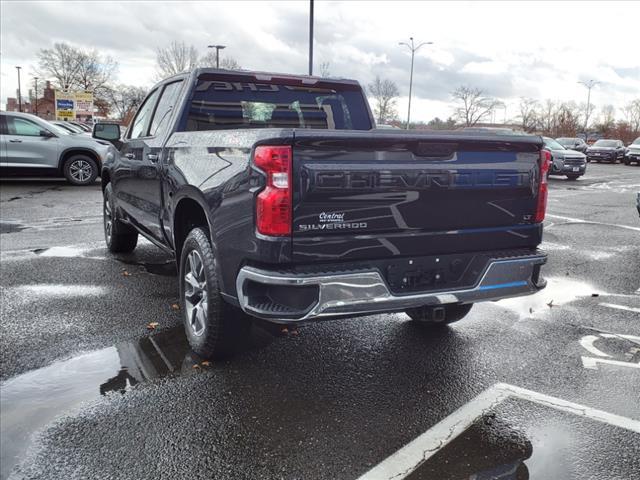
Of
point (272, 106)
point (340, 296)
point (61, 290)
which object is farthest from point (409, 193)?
point (61, 290)

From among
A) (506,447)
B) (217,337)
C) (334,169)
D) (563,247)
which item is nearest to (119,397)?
(217,337)

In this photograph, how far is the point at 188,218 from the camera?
425cm

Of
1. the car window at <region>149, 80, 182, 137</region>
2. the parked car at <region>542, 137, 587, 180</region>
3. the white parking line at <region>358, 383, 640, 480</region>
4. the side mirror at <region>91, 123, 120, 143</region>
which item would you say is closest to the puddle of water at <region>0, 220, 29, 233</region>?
the side mirror at <region>91, 123, 120, 143</region>

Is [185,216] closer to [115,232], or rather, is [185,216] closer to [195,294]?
[195,294]

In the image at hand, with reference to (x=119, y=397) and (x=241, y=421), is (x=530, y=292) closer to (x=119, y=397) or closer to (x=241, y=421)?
(x=241, y=421)

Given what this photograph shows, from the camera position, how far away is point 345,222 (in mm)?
3090

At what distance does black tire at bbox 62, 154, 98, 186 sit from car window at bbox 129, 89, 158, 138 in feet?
30.9

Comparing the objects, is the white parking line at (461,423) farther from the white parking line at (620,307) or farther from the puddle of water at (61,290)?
the puddle of water at (61,290)

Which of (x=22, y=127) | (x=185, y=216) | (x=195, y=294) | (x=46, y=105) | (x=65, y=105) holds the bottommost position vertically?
(x=195, y=294)

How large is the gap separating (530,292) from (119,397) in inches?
103

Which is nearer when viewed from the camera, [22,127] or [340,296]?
[340,296]

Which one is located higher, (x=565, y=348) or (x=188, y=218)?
(x=188, y=218)

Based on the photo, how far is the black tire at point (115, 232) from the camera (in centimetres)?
685

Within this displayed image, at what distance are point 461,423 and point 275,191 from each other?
160cm
